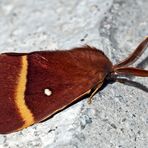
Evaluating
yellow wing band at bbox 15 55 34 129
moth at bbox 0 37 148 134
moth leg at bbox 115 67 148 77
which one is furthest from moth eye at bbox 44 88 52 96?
moth leg at bbox 115 67 148 77

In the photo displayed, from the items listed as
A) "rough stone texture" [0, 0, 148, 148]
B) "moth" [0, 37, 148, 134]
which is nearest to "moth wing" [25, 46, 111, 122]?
"moth" [0, 37, 148, 134]

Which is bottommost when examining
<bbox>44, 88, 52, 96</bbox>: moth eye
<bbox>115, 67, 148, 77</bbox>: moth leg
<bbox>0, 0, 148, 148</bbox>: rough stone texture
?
<bbox>0, 0, 148, 148</bbox>: rough stone texture

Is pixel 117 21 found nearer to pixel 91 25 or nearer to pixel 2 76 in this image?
pixel 91 25

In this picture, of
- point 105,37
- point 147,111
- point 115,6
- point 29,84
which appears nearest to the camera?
point 29,84

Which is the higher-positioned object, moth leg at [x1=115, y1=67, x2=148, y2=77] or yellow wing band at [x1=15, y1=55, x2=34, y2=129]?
moth leg at [x1=115, y1=67, x2=148, y2=77]

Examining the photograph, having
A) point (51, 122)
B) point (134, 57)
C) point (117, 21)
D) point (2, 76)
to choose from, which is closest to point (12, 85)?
point (2, 76)

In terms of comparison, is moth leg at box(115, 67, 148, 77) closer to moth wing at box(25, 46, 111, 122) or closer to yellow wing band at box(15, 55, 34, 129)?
moth wing at box(25, 46, 111, 122)

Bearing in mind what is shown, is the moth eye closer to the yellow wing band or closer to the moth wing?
the moth wing

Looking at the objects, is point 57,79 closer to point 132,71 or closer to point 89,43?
point 132,71
